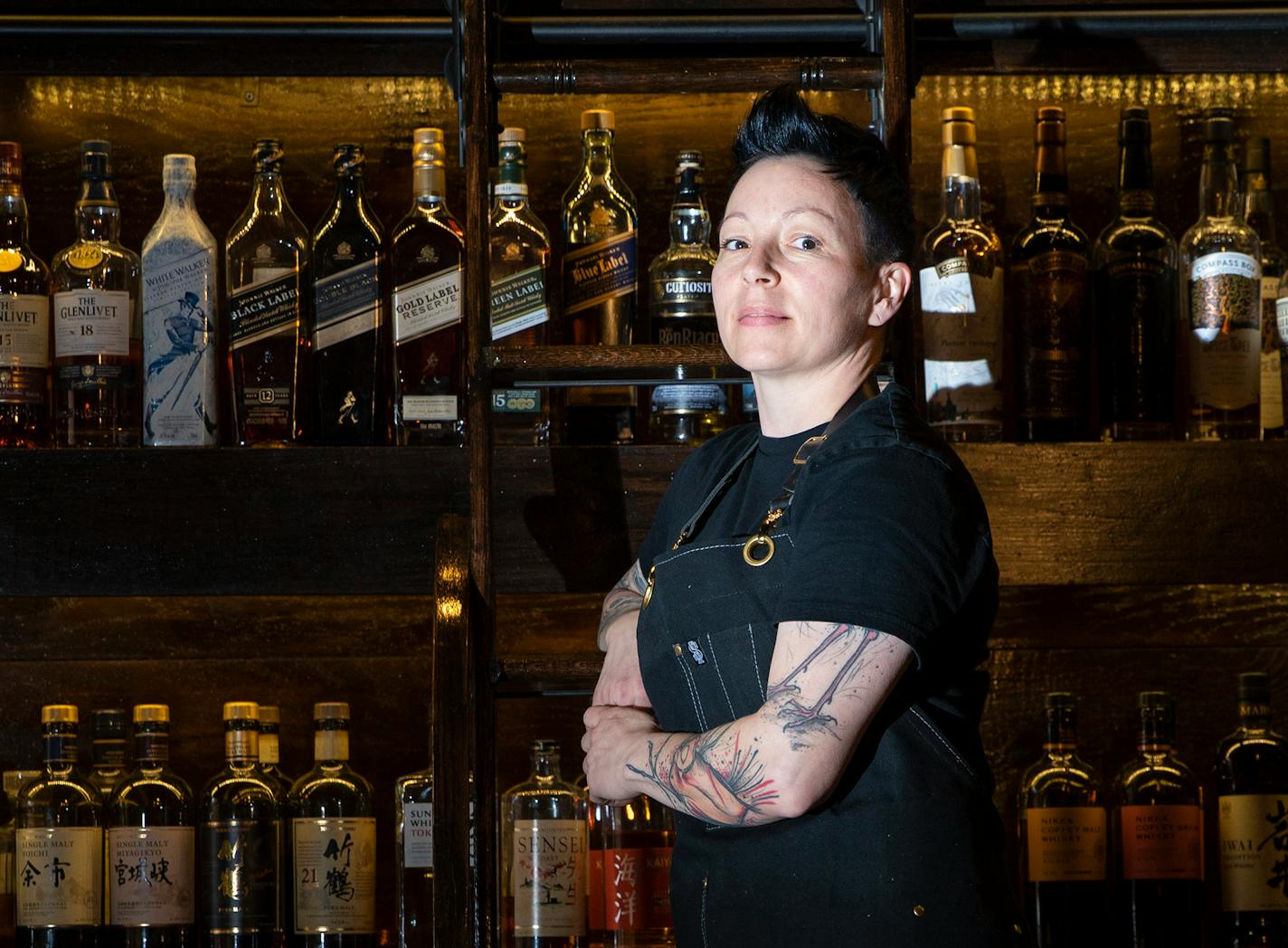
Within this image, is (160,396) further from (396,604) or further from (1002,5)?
(1002,5)

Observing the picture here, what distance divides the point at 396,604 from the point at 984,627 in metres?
1.07

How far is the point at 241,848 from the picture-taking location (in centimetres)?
187

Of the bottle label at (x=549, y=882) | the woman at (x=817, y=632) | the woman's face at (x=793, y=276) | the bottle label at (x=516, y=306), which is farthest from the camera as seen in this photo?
the bottle label at (x=516, y=306)

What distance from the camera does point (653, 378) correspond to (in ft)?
5.67

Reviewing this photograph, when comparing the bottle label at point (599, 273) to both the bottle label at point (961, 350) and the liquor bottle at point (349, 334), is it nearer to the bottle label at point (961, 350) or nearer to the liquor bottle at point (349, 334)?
the liquor bottle at point (349, 334)

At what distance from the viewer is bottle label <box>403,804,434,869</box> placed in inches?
74.7

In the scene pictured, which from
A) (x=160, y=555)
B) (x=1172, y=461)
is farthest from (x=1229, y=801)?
(x=160, y=555)

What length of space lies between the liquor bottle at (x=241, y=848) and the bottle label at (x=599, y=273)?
0.60m

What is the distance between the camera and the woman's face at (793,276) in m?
1.37

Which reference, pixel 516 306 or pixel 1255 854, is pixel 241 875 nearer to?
pixel 516 306

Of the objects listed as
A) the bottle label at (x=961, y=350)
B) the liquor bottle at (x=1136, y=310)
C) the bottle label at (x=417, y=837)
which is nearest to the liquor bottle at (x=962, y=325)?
the bottle label at (x=961, y=350)

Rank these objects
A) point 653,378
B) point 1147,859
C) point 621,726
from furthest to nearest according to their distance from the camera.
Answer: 1. point 1147,859
2. point 653,378
3. point 621,726

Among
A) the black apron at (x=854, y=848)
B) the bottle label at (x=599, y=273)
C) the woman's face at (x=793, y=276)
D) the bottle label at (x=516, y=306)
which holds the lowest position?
the black apron at (x=854, y=848)

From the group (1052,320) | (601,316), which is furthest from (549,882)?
(1052,320)
